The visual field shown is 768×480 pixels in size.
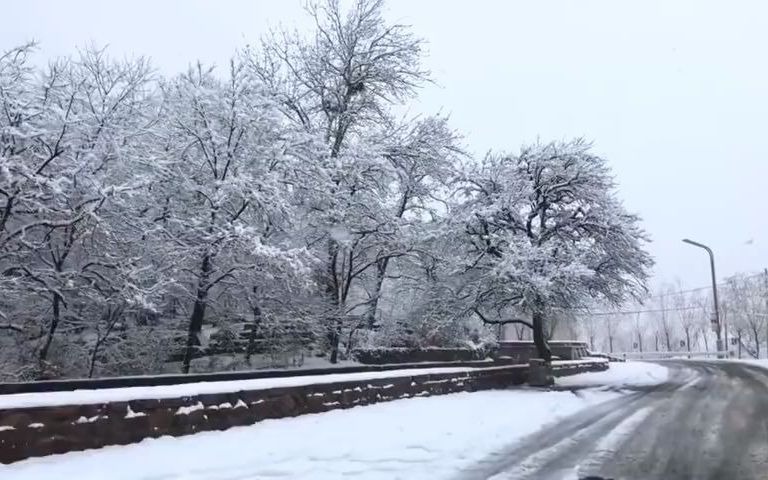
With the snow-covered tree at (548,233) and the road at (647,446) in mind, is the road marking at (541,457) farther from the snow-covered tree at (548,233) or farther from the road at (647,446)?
the snow-covered tree at (548,233)

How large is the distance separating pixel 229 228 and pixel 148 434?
12.0 metres

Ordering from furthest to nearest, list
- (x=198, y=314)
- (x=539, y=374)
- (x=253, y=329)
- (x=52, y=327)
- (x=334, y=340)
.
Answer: (x=334, y=340) < (x=539, y=374) < (x=253, y=329) < (x=198, y=314) < (x=52, y=327)

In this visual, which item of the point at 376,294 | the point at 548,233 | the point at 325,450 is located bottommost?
the point at 325,450

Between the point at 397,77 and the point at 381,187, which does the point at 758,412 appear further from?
the point at 397,77

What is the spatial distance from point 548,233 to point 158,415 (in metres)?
19.0

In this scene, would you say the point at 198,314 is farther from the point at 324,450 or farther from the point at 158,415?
the point at 324,450

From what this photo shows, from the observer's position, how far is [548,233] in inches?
1008

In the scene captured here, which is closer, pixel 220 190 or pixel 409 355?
pixel 220 190

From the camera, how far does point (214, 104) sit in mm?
23109

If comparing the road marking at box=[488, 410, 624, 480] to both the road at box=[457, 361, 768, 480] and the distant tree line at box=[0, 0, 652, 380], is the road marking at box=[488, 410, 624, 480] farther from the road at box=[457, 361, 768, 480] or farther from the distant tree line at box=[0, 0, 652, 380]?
the distant tree line at box=[0, 0, 652, 380]

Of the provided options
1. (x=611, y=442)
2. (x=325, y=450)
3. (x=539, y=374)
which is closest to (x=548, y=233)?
(x=539, y=374)

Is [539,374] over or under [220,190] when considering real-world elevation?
under

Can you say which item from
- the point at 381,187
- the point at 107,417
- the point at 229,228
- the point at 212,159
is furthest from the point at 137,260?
the point at 107,417

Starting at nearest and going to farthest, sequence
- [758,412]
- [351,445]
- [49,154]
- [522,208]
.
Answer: [351,445], [758,412], [49,154], [522,208]
